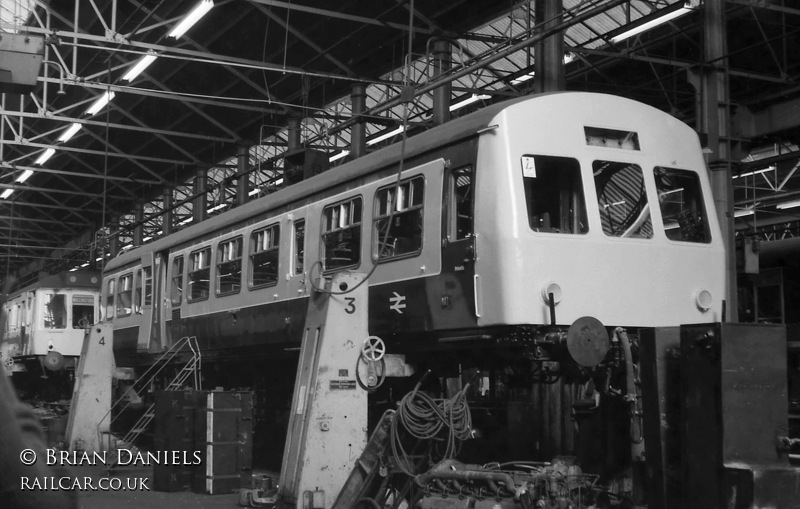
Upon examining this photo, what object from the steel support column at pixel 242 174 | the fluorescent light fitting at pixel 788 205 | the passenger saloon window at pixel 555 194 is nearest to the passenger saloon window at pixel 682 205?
the passenger saloon window at pixel 555 194

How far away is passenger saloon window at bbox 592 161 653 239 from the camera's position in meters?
8.78

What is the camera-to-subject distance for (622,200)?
896cm

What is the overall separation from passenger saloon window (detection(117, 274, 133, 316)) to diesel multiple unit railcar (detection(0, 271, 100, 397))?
17.9 feet

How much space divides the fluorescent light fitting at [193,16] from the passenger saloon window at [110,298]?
548 cm

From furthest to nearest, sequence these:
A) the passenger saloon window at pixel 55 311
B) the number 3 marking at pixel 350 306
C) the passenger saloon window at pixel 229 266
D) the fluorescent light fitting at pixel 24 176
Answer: the fluorescent light fitting at pixel 24 176 < the passenger saloon window at pixel 55 311 < the passenger saloon window at pixel 229 266 < the number 3 marking at pixel 350 306

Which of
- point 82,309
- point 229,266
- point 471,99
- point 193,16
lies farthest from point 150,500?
point 82,309

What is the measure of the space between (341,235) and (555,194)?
3130mm

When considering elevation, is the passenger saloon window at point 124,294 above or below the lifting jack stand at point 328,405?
above

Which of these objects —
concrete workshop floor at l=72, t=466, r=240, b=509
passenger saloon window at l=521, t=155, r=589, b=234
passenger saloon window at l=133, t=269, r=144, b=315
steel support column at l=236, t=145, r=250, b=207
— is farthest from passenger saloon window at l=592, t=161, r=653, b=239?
steel support column at l=236, t=145, r=250, b=207

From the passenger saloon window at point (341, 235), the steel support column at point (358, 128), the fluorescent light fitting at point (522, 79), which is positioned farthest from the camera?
the fluorescent light fitting at point (522, 79)

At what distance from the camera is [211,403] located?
33.9 ft

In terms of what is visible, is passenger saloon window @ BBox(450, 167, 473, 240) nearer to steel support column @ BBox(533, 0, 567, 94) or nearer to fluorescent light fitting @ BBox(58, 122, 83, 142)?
steel support column @ BBox(533, 0, 567, 94)

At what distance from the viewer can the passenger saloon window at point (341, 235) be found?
10.6 metres

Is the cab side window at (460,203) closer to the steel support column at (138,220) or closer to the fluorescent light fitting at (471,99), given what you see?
the fluorescent light fitting at (471,99)
